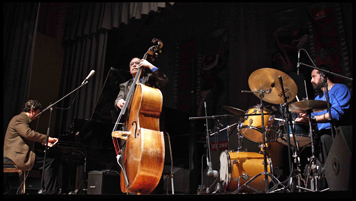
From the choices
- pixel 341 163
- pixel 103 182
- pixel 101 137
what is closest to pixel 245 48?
pixel 101 137

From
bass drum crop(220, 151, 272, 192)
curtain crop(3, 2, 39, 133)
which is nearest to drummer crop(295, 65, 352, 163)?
bass drum crop(220, 151, 272, 192)

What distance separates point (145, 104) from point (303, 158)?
82.8 inches

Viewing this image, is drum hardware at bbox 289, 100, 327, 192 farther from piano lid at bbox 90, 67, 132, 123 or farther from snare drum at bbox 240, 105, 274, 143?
piano lid at bbox 90, 67, 132, 123

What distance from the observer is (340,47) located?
4.35 meters

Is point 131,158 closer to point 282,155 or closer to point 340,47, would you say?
point 282,155

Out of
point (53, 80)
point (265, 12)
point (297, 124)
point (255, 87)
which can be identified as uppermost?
point (265, 12)

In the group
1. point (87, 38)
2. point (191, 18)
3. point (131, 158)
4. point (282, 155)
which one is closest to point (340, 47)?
point (282, 155)

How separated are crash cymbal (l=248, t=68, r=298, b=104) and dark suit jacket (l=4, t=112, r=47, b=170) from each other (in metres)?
2.84

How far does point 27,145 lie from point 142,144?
2.27 metres

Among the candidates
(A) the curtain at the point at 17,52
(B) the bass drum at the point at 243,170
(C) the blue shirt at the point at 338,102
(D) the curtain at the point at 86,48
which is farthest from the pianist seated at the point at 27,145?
(C) the blue shirt at the point at 338,102

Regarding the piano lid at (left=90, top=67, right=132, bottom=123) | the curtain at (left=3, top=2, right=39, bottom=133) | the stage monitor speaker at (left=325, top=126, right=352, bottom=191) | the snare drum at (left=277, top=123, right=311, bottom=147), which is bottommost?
the stage monitor speaker at (left=325, top=126, right=352, bottom=191)

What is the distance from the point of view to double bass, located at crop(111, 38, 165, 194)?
2.48 meters

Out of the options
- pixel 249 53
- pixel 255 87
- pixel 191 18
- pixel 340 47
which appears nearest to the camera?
pixel 255 87

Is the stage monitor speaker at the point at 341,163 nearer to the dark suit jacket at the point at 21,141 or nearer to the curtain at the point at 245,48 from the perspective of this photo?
the curtain at the point at 245,48
